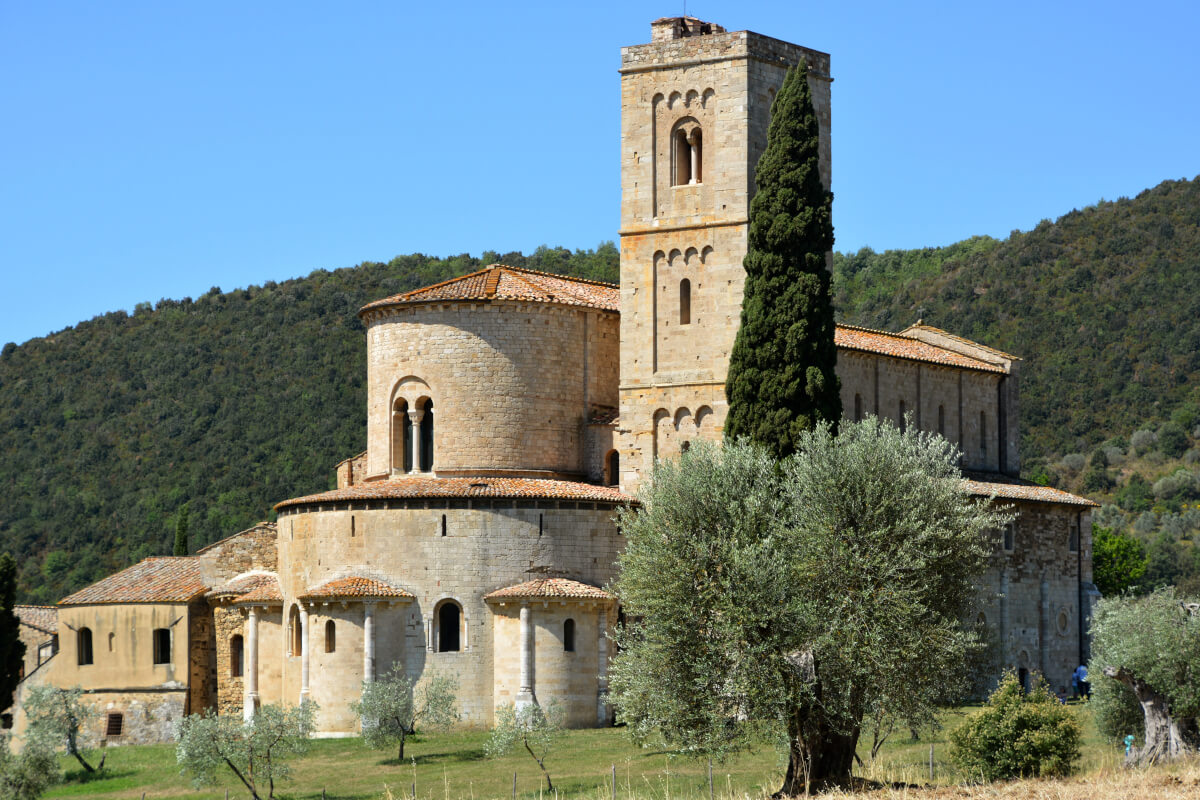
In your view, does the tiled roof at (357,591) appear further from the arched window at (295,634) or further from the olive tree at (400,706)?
the arched window at (295,634)

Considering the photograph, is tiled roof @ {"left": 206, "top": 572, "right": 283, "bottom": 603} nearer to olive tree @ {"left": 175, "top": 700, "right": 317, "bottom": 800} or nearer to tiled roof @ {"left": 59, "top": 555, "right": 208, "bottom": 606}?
tiled roof @ {"left": 59, "top": 555, "right": 208, "bottom": 606}

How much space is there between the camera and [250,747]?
3102 cm

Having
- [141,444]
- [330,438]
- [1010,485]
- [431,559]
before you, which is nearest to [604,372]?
[431,559]

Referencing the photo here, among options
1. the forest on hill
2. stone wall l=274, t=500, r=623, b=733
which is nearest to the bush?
stone wall l=274, t=500, r=623, b=733

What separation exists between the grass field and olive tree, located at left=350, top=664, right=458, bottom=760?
0.37 metres

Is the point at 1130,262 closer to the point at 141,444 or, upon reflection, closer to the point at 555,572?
the point at 141,444

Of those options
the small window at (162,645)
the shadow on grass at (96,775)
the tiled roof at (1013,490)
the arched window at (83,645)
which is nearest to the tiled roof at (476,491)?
the shadow on grass at (96,775)

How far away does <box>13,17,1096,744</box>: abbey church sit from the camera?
115ft

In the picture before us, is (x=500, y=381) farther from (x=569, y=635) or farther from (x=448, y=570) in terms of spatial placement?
(x=569, y=635)

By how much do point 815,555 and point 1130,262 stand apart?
2235 inches

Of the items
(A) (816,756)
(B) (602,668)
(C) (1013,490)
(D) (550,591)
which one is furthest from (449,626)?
(C) (1013,490)

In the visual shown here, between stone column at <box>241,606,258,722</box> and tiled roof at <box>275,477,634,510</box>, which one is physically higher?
tiled roof at <box>275,477,634,510</box>

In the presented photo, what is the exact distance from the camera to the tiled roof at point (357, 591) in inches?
1372

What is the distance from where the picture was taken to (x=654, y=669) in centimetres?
2458
